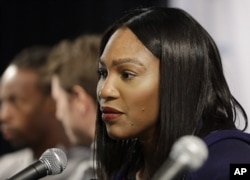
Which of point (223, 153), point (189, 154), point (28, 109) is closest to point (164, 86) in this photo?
point (223, 153)

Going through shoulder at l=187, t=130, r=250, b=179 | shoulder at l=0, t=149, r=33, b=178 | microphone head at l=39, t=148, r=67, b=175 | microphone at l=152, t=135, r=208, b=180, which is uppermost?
microphone at l=152, t=135, r=208, b=180

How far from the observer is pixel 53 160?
1216 mm

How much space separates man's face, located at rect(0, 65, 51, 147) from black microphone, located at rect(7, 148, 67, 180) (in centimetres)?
200

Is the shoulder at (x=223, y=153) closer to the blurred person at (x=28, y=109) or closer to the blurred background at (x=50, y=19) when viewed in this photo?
the blurred background at (x=50, y=19)

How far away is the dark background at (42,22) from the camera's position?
3.88 metres

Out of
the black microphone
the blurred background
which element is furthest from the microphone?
the blurred background

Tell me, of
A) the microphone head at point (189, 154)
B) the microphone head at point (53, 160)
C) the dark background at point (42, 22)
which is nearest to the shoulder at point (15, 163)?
the dark background at point (42, 22)

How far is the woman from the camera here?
1.33 meters

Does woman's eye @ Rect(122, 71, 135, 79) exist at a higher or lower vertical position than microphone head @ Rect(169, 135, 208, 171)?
higher

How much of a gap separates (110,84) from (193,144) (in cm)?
49

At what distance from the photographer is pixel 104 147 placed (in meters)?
1.57

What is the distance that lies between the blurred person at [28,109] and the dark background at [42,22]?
549 mm

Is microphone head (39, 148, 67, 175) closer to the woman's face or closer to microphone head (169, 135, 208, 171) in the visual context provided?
the woman's face

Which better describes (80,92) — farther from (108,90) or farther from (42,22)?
(42,22)
